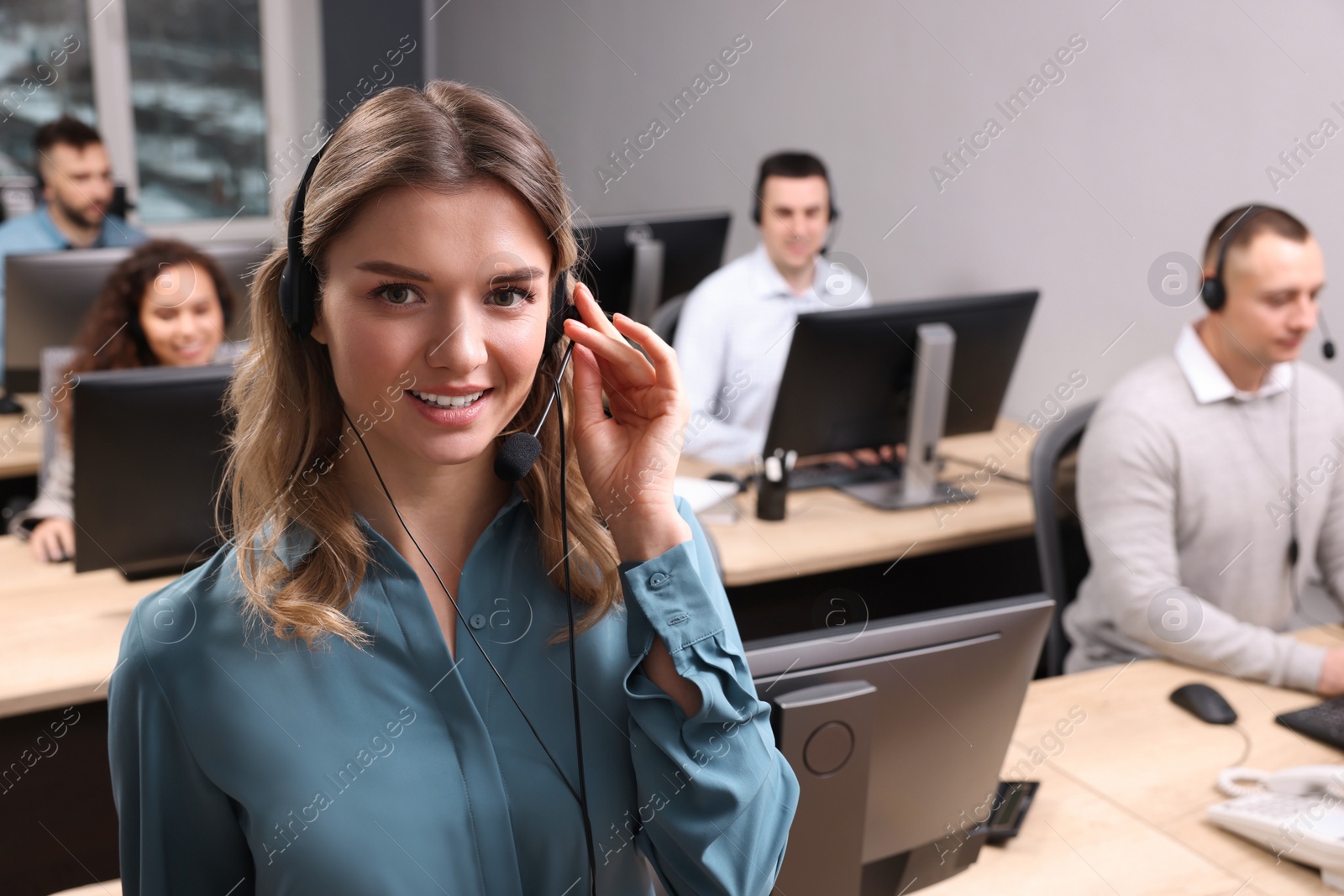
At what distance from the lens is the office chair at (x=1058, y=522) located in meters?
2.19

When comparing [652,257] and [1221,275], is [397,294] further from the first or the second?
[652,257]

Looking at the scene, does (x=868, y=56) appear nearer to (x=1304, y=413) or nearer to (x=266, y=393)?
(x=1304, y=413)

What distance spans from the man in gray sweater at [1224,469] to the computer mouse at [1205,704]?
0.78 feet

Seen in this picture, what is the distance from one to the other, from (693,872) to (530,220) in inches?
23.1

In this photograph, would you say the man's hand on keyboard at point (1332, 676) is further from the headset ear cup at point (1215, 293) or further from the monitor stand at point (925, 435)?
the monitor stand at point (925, 435)

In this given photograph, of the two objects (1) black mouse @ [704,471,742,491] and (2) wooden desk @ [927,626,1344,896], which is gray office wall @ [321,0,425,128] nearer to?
(1) black mouse @ [704,471,742,491]

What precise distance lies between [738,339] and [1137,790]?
2.01 metres

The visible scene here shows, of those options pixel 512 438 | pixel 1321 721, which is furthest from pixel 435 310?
pixel 1321 721

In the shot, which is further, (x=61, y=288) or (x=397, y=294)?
(x=61, y=288)

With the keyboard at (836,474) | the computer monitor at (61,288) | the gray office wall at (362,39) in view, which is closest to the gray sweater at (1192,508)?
the keyboard at (836,474)

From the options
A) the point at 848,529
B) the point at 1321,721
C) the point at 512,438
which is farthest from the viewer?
the point at 848,529

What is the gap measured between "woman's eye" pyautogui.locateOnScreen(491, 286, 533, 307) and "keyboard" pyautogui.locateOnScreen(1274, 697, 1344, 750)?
149cm

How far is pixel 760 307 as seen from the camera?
11.1ft

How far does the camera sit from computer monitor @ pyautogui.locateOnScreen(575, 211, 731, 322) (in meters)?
3.33
